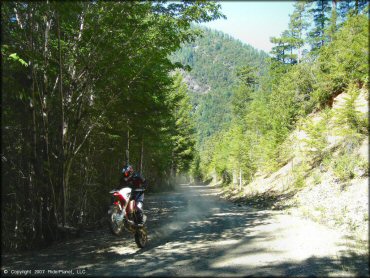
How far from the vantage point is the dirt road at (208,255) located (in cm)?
635

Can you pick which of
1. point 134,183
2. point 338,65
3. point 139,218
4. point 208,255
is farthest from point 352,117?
point 139,218

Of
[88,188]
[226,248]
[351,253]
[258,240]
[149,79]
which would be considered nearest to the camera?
[351,253]

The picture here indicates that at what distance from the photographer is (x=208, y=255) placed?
24.8ft

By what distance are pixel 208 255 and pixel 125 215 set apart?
235 cm

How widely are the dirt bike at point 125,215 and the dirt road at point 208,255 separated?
1.35ft

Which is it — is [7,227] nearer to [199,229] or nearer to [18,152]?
[18,152]

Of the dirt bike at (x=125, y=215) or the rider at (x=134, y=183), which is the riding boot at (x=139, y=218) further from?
the rider at (x=134, y=183)

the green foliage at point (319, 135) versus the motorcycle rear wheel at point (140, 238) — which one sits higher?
the green foliage at point (319, 135)

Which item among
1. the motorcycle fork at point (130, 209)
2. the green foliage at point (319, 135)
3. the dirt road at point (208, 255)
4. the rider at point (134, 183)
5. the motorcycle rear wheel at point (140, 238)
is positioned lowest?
the dirt road at point (208, 255)

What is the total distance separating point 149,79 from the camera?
12234 mm

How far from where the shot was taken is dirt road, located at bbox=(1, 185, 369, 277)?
635 centimetres

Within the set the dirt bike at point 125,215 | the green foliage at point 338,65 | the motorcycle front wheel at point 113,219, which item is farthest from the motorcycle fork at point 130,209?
the green foliage at point 338,65

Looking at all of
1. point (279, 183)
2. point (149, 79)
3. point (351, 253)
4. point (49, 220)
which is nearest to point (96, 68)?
point (149, 79)

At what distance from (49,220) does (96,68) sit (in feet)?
16.4
